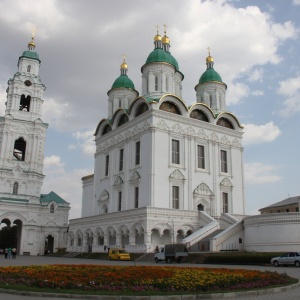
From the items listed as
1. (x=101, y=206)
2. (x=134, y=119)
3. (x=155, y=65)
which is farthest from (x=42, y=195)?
(x=155, y=65)

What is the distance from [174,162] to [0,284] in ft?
82.9

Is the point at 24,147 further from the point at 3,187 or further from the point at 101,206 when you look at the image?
the point at 101,206

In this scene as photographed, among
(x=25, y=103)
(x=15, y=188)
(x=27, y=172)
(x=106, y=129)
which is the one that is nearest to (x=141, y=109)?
→ (x=106, y=129)

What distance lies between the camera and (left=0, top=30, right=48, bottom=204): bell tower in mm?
43531

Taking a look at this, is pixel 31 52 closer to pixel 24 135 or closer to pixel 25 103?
pixel 25 103

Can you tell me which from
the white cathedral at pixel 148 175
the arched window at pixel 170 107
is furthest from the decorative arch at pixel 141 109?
the arched window at pixel 170 107

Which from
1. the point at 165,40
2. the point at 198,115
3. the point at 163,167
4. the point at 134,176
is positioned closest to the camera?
the point at 163,167

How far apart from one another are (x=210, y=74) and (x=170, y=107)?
9.07 metres

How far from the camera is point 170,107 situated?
35531 millimetres

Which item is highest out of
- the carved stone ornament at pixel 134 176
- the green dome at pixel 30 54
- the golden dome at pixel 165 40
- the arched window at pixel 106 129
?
the green dome at pixel 30 54

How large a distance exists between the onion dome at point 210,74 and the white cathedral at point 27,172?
66.6 feet

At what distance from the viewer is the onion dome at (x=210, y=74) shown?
137 ft

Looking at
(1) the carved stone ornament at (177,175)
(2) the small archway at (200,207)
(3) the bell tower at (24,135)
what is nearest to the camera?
(1) the carved stone ornament at (177,175)

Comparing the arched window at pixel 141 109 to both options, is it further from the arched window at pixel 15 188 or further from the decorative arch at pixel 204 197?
the arched window at pixel 15 188
